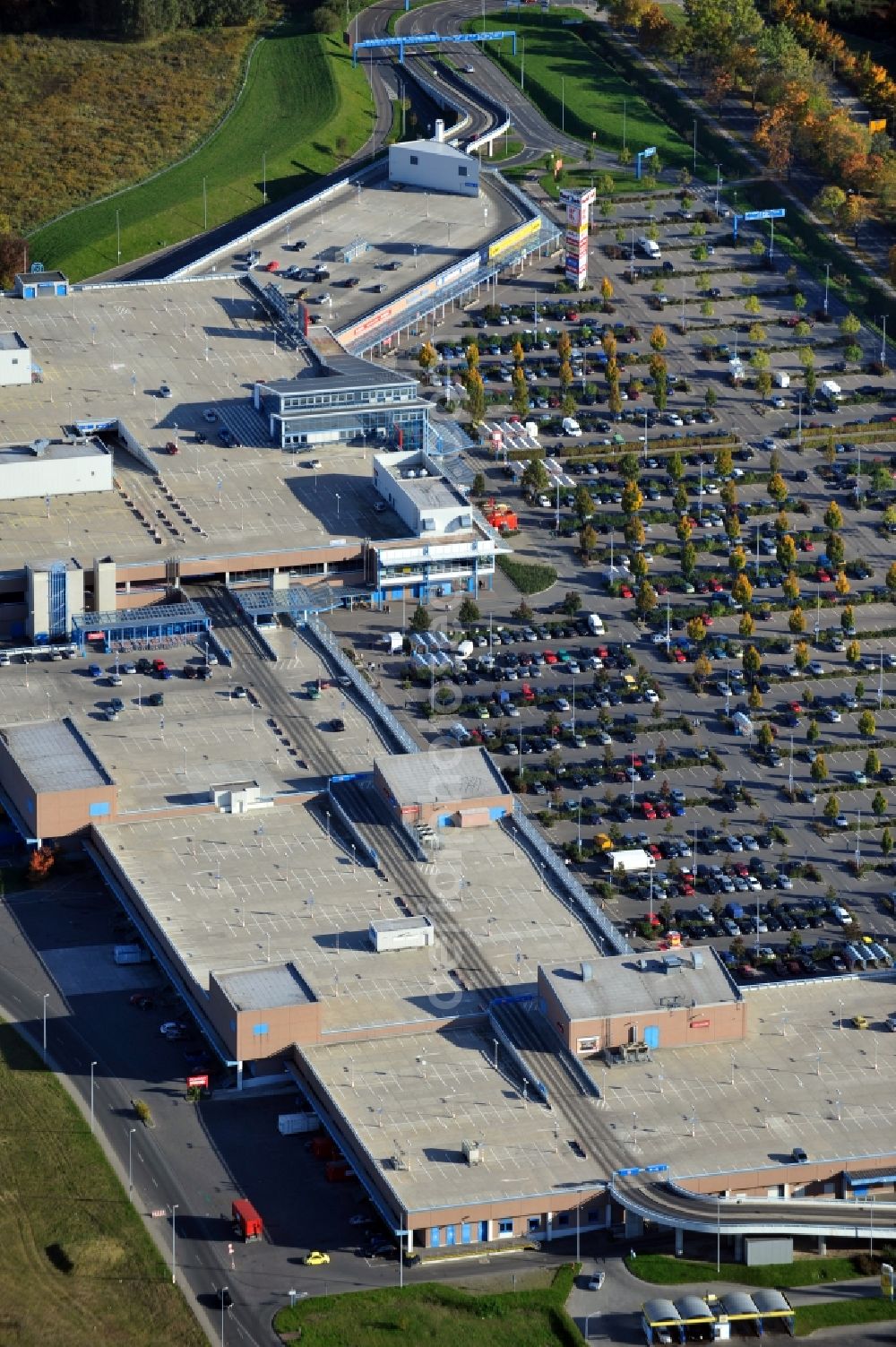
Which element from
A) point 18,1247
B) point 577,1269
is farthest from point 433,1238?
point 18,1247

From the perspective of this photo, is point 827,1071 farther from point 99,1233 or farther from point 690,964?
point 99,1233

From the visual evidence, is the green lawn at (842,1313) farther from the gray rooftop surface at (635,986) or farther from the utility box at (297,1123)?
the utility box at (297,1123)

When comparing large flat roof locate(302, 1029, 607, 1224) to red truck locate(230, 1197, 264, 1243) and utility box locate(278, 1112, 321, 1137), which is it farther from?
red truck locate(230, 1197, 264, 1243)

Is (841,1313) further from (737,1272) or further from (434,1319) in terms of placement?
(434,1319)

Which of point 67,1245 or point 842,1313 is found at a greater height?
point 67,1245

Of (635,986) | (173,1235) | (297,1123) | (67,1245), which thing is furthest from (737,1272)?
(67,1245)

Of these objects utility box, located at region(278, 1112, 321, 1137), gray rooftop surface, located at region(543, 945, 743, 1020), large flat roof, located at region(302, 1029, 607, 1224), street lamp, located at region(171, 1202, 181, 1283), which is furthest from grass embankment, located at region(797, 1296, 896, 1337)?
street lamp, located at region(171, 1202, 181, 1283)
